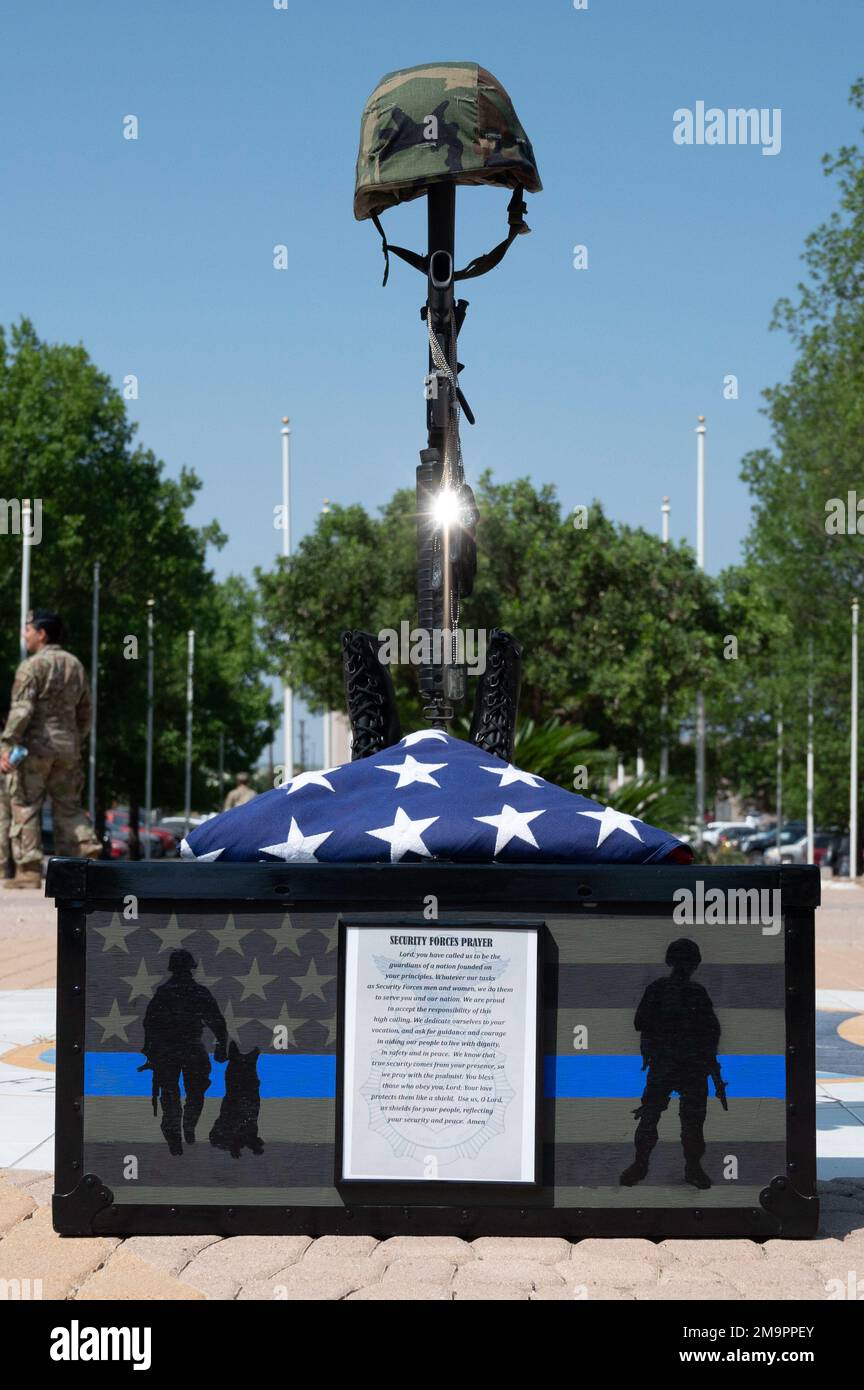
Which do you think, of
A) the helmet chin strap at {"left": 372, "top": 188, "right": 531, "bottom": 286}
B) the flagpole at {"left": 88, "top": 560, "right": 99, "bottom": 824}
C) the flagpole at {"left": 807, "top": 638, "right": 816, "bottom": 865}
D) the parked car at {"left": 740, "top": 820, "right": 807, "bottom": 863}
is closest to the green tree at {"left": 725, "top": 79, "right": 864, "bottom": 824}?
the flagpole at {"left": 807, "top": 638, "right": 816, "bottom": 865}

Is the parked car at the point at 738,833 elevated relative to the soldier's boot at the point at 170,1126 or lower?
lower

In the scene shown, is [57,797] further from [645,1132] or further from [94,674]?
[94,674]

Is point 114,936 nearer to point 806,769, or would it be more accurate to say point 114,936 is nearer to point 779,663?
point 779,663

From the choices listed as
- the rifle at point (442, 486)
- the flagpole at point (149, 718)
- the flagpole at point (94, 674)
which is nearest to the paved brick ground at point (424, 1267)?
the rifle at point (442, 486)

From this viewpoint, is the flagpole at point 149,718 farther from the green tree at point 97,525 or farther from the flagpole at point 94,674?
the flagpole at point 94,674

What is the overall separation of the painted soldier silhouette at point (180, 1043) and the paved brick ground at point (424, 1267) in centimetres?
31

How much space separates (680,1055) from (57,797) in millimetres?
11522

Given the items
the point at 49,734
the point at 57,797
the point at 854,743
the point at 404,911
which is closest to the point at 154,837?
the point at 854,743

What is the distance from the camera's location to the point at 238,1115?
4.13 metres

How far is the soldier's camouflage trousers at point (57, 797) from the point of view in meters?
14.8

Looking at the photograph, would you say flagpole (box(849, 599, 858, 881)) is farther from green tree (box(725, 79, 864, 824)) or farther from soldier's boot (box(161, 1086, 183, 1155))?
soldier's boot (box(161, 1086, 183, 1155))

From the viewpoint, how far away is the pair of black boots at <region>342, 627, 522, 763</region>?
5.76m

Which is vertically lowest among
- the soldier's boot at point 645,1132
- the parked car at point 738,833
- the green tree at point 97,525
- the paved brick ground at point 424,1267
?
the parked car at point 738,833
